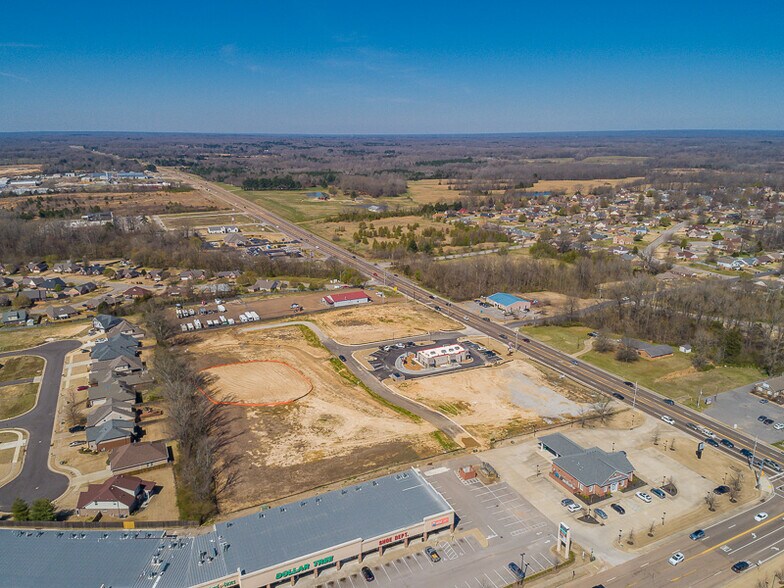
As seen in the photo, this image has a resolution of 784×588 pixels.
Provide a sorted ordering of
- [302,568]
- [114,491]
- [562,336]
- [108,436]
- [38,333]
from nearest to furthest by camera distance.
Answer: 1. [302,568]
2. [114,491]
3. [108,436]
4. [562,336]
5. [38,333]

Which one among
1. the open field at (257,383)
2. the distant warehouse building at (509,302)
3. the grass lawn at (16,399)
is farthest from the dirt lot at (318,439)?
the distant warehouse building at (509,302)

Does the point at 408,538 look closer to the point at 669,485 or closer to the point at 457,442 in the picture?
the point at 457,442

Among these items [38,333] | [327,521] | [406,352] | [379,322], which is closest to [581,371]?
[406,352]

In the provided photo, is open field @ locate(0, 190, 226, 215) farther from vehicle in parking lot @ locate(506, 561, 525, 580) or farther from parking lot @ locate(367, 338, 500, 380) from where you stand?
vehicle in parking lot @ locate(506, 561, 525, 580)

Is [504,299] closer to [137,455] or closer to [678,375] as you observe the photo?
[678,375]

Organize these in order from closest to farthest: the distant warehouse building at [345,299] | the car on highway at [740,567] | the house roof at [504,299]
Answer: the car on highway at [740,567] → the house roof at [504,299] → the distant warehouse building at [345,299]

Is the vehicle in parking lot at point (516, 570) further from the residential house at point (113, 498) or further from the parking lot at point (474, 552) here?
the residential house at point (113, 498)

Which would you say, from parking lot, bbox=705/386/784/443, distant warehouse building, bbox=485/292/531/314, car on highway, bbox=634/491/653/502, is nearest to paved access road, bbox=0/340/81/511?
car on highway, bbox=634/491/653/502
